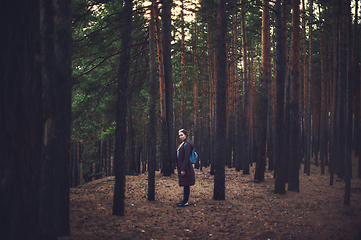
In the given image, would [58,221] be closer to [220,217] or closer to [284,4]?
[220,217]

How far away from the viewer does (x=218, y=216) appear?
313 inches

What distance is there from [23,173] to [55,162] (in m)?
2.60

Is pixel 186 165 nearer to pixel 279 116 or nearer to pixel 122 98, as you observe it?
pixel 122 98

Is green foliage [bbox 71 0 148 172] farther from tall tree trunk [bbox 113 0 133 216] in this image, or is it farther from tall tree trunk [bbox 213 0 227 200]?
tall tree trunk [bbox 213 0 227 200]

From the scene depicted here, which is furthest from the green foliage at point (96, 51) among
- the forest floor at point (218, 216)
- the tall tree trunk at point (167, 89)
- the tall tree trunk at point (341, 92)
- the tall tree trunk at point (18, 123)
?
the tall tree trunk at point (341, 92)

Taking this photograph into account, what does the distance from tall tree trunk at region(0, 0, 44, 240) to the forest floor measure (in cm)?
281

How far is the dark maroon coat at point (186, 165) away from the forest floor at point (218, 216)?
0.92m

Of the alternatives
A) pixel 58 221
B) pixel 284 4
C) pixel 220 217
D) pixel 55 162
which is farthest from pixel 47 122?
pixel 284 4

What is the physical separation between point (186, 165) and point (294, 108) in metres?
6.00

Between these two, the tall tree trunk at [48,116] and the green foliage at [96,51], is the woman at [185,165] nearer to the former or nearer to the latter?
the tall tree trunk at [48,116]

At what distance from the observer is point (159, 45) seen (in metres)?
12.9

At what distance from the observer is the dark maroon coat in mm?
8289

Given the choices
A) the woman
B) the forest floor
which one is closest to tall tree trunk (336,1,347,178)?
the forest floor

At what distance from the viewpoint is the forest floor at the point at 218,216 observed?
6184 mm
